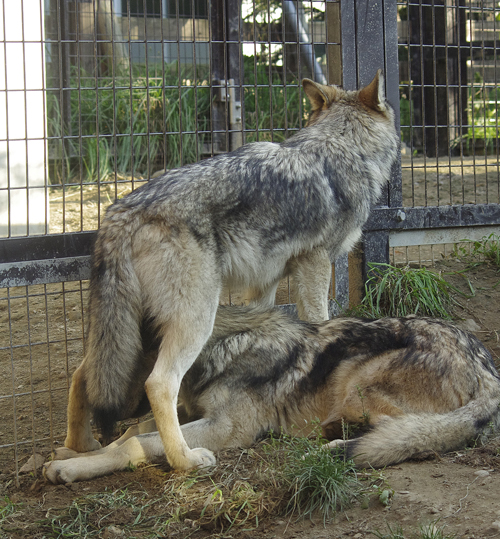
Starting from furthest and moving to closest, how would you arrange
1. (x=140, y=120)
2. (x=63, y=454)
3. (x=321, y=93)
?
(x=140, y=120)
(x=321, y=93)
(x=63, y=454)

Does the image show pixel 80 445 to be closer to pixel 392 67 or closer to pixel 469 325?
pixel 469 325

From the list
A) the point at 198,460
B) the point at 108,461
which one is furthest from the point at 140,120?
the point at 198,460

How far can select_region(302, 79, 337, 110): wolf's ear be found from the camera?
4531mm

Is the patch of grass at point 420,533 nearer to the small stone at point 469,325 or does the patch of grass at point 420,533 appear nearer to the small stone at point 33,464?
the small stone at point 33,464

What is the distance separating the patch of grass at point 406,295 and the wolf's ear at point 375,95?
1.32 metres

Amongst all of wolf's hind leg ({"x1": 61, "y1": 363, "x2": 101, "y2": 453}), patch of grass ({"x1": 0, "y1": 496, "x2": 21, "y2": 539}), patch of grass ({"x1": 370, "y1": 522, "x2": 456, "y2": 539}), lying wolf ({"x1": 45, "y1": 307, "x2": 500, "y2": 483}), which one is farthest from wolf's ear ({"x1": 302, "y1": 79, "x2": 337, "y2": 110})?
patch of grass ({"x1": 0, "y1": 496, "x2": 21, "y2": 539})

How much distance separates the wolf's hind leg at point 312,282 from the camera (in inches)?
162

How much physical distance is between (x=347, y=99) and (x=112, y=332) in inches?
102

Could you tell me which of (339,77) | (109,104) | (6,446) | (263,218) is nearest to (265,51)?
(109,104)

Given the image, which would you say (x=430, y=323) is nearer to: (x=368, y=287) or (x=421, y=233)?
(x=368, y=287)

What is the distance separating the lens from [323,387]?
11.5 feet

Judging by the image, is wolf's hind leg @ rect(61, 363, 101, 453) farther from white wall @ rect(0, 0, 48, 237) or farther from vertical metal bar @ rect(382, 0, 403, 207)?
vertical metal bar @ rect(382, 0, 403, 207)

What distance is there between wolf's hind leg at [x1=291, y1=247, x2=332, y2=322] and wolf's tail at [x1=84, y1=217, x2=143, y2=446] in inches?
50.5

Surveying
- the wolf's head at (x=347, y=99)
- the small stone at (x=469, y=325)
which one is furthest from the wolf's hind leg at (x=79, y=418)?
the small stone at (x=469, y=325)
